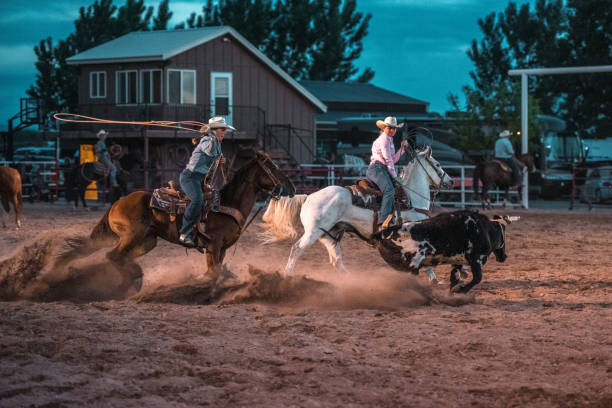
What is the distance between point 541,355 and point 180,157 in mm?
26985

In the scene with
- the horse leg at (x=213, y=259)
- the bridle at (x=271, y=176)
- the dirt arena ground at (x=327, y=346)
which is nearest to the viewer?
the dirt arena ground at (x=327, y=346)

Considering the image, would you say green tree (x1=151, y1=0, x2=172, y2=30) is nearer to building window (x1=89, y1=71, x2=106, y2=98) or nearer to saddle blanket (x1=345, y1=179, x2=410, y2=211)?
building window (x1=89, y1=71, x2=106, y2=98)

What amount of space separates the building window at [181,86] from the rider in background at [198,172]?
2386cm

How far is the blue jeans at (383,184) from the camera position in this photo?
32.2 ft

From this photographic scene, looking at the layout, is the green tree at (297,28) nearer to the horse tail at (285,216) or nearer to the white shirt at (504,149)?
the white shirt at (504,149)

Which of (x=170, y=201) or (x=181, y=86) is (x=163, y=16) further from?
(x=170, y=201)

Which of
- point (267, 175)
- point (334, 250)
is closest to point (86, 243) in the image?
point (267, 175)

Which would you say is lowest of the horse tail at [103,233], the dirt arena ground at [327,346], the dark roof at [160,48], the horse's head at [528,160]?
the dirt arena ground at [327,346]

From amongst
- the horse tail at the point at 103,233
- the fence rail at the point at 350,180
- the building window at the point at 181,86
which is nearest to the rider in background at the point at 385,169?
the horse tail at the point at 103,233

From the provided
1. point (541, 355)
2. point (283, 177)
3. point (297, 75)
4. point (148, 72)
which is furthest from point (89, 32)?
point (541, 355)

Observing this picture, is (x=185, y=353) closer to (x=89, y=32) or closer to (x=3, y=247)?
(x=3, y=247)

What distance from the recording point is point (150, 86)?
3216 centimetres

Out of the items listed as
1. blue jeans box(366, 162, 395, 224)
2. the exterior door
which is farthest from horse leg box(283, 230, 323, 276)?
the exterior door

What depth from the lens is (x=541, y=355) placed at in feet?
20.1
